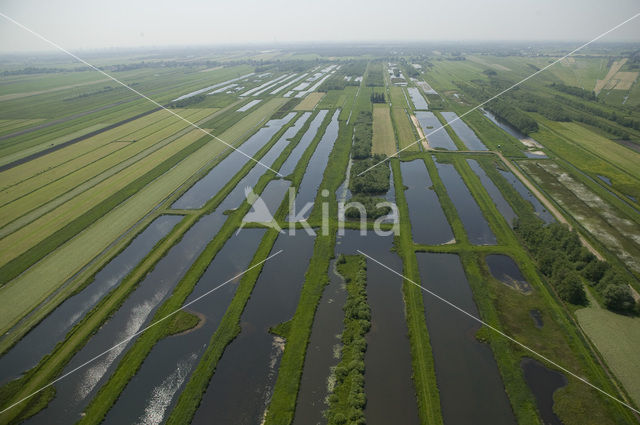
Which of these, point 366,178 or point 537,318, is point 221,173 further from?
point 537,318

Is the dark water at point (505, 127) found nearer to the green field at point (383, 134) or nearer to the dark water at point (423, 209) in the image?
the green field at point (383, 134)

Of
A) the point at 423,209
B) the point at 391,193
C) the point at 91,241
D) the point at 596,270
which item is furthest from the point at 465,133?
the point at 91,241

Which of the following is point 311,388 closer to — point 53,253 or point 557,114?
point 53,253

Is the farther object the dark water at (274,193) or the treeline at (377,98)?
the treeline at (377,98)

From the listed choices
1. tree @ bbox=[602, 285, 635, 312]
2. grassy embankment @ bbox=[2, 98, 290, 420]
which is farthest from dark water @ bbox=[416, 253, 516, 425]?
grassy embankment @ bbox=[2, 98, 290, 420]

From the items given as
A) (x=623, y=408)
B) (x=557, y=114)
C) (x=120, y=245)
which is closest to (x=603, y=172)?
(x=557, y=114)

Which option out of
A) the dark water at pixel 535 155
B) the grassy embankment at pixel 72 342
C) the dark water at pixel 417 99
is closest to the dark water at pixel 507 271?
the grassy embankment at pixel 72 342
